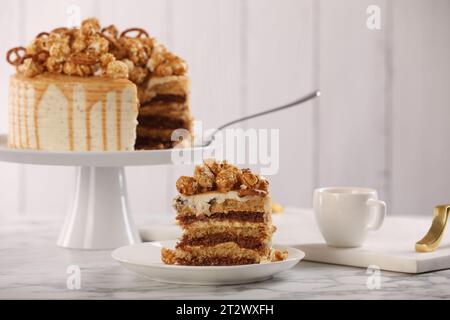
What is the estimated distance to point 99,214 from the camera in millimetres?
2488

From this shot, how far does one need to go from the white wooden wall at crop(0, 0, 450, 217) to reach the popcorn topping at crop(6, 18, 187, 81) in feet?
5.41

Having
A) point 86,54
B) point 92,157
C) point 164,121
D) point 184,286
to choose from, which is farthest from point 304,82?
point 184,286

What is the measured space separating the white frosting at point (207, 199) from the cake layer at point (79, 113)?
529 millimetres

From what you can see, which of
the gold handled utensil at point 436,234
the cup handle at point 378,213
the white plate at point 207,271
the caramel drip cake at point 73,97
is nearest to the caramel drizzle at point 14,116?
the caramel drip cake at point 73,97

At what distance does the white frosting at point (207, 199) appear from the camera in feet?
6.63

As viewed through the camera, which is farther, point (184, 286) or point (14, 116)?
point (14, 116)

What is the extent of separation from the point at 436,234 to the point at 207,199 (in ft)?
1.89

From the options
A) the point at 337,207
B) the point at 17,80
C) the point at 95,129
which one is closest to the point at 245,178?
the point at 337,207

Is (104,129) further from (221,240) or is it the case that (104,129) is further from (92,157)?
(221,240)

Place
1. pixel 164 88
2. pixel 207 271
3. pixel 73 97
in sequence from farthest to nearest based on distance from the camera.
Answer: pixel 164 88
pixel 73 97
pixel 207 271

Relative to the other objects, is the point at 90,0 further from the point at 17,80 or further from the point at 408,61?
the point at 17,80

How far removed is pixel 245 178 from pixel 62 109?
0.70 meters

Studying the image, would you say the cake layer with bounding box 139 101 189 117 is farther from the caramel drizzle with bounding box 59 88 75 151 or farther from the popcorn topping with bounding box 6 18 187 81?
the caramel drizzle with bounding box 59 88 75 151

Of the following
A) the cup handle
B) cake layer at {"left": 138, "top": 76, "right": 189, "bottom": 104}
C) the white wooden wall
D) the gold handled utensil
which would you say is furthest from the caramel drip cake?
the white wooden wall
